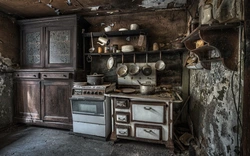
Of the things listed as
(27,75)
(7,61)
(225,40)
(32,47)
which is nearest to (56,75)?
(27,75)

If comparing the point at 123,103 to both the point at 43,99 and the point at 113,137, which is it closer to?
the point at 113,137

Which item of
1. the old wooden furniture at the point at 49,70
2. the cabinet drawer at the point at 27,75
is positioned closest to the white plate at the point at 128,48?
the old wooden furniture at the point at 49,70

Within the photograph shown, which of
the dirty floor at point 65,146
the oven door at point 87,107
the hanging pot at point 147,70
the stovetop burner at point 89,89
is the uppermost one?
the hanging pot at point 147,70

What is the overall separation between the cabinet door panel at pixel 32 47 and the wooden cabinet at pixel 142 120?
1948mm

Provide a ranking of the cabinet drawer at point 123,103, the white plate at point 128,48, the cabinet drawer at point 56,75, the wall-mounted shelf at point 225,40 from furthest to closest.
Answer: the white plate at point 128,48
the cabinet drawer at point 56,75
the cabinet drawer at point 123,103
the wall-mounted shelf at point 225,40

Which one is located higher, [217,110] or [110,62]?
[110,62]

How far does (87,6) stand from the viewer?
2.37 meters

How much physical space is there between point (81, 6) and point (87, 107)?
1895mm

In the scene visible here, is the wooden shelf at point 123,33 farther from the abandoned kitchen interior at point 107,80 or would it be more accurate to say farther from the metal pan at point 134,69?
the metal pan at point 134,69

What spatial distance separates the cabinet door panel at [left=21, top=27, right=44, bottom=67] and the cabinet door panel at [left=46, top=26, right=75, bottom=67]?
0.19m

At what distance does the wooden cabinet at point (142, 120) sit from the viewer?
184cm

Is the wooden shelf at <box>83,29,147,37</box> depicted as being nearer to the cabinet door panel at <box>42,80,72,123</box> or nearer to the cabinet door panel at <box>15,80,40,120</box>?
the cabinet door panel at <box>42,80,72,123</box>

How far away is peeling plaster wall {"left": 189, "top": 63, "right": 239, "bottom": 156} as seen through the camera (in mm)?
1141

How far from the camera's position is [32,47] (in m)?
2.71
